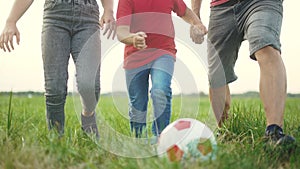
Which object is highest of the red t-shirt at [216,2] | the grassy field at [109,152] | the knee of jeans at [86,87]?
the red t-shirt at [216,2]

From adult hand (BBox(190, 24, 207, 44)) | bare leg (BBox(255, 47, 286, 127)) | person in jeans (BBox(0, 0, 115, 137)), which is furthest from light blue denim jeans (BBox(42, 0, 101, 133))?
bare leg (BBox(255, 47, 286, 127))

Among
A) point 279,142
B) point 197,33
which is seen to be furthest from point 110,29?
point 279,142

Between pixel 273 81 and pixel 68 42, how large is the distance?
154 centimetres

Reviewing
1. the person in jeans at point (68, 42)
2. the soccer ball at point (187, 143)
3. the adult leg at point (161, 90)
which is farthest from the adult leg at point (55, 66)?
the soccer ball at point (187, 143)

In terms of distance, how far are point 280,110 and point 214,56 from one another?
3.38 feet

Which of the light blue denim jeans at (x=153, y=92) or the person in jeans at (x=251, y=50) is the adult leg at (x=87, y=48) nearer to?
the light blue denim jeans at (x=153, y=92)

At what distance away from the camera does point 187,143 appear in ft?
9.02

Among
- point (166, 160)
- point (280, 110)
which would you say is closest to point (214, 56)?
point (280, 110)

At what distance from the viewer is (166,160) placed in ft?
8.06

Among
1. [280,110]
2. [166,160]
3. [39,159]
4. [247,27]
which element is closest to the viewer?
[166,160]

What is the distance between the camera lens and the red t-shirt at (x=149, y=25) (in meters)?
3.95

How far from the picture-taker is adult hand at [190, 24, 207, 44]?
13.1 ft

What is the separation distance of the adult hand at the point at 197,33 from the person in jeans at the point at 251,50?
25 centimetres

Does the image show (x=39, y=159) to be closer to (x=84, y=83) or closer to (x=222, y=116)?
(x=84, y=83)
